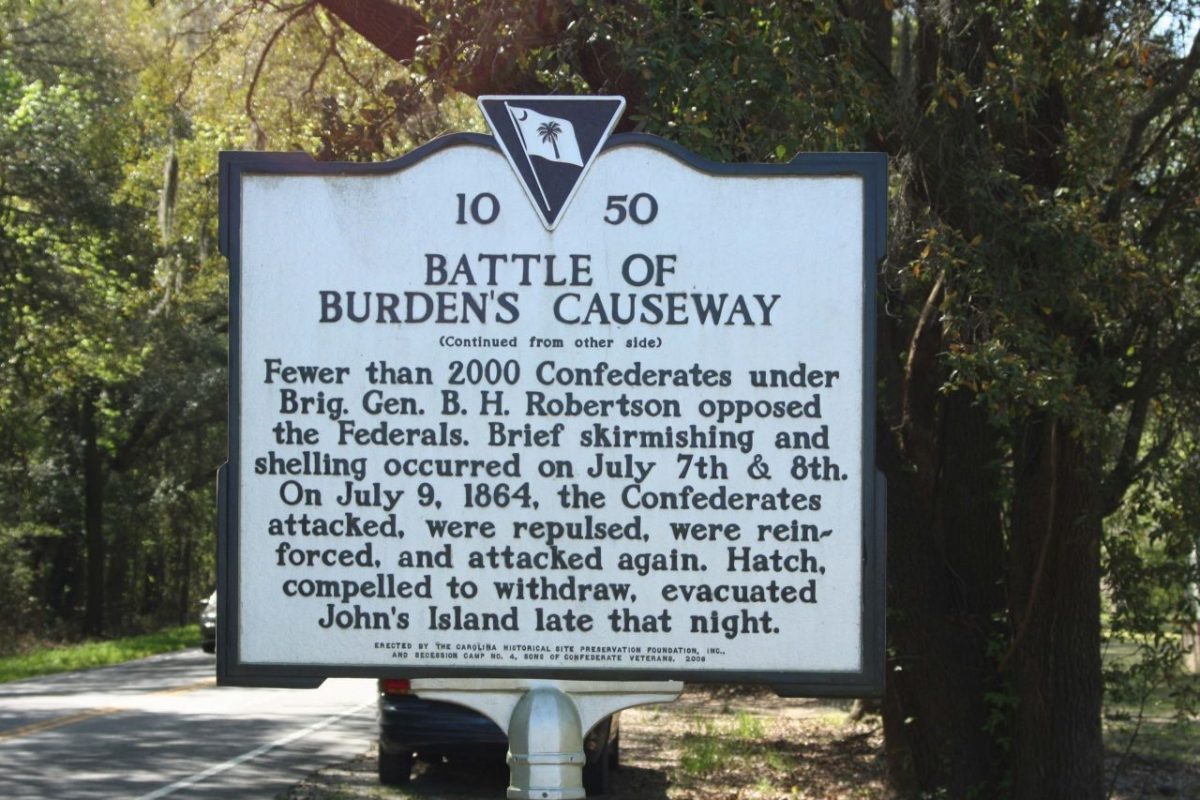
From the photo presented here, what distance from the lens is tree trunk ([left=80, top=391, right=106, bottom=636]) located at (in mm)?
37625

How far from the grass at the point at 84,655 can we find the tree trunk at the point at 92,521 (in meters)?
1.20

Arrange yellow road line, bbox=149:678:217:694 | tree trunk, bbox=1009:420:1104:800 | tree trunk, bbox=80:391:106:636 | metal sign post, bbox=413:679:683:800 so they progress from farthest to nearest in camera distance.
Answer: tree trunk, bbox=80:391:106:636 → yellow road line, bbox=149:678:217:694 → tree trunk, bbox=1009:420:1104:800 → metal sign post, bbox=413:679:683:800

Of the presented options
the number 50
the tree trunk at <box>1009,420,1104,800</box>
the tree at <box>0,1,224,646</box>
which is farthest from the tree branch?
the tree at <box>0,1,224,646</box>

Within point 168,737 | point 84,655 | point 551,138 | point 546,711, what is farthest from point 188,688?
point 551,138

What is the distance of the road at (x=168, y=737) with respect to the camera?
12.1 meters

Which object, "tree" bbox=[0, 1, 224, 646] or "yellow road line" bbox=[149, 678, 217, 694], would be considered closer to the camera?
"yellow road line" bbox=[149, 678, 217, 694]

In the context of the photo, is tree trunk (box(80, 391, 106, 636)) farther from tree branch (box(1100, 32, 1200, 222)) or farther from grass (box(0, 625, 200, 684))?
tree branch (box(1100, 32, 1200, 222))

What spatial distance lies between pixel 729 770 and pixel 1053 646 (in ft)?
16.0

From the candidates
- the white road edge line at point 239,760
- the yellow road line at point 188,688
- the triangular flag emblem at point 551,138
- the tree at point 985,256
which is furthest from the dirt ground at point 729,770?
the triangular flag emblem at point 551,138

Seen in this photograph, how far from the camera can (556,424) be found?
4.23 meters

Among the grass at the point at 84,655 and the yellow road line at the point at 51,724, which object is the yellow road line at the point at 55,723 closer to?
the yellow road line at the point at 51,724

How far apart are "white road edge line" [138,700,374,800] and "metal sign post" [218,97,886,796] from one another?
8.10 m

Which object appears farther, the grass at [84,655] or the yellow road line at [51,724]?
the grass at [84,655]

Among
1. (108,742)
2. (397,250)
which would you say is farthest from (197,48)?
(397,250)
